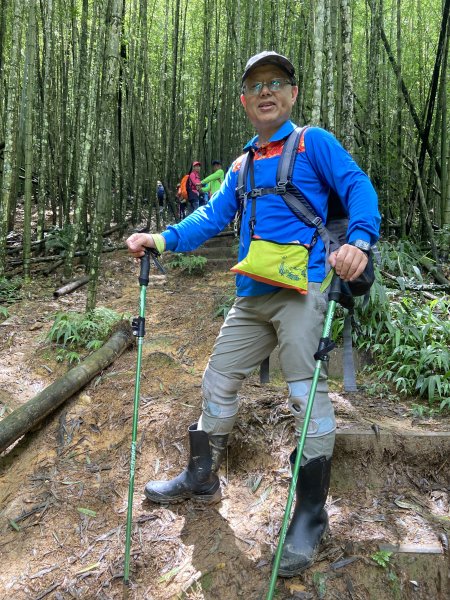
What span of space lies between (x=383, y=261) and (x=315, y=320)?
12.4 feet

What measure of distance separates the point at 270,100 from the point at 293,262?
27.6 inches

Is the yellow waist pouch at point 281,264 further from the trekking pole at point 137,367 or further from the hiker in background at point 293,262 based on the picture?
the trekking pole at point 137,367

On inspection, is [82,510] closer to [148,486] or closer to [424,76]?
[148,486]

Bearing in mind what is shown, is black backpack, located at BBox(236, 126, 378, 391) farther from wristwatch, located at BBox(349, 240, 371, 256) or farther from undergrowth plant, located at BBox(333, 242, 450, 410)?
undergrowth plant, located at BBox(333, 242, 450, 410)

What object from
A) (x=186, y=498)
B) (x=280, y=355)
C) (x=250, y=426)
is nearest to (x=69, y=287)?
(x=250, y=426)

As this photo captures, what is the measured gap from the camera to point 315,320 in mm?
1954

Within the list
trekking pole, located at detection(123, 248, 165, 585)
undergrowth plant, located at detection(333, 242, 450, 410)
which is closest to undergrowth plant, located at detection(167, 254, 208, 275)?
undergrowth plant, located at detection(333, 242, 450, 410)

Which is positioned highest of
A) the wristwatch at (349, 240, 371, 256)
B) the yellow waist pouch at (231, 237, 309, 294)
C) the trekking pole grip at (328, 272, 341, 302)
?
the wristwatch at (349, 240, 371, 256)

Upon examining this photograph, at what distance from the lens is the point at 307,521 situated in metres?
1.98

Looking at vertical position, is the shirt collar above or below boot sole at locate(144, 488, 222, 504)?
above

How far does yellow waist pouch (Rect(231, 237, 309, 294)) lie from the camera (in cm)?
187

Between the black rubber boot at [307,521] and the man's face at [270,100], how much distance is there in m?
1.42

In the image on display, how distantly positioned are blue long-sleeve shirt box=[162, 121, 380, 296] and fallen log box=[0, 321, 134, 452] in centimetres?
166

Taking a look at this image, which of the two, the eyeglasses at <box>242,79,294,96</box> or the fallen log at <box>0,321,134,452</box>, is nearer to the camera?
the eyeglasses at <box>242,79,294,96</box>
